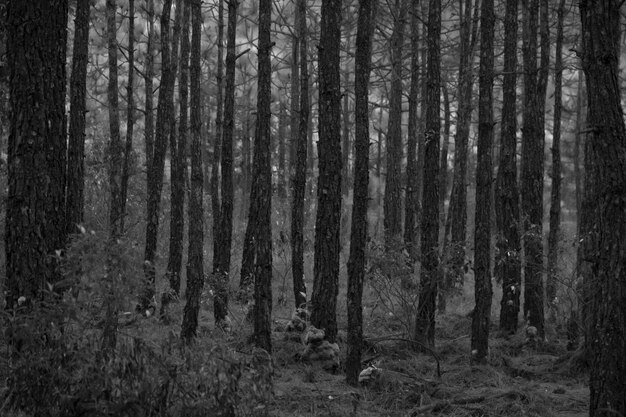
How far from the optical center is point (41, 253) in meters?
6.40

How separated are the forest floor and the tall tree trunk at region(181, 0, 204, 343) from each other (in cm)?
31

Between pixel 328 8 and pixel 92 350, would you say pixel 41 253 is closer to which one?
pixel 92 350

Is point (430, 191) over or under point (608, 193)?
over

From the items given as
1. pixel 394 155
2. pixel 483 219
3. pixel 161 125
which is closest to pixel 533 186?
pixel 483 219

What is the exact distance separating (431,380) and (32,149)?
5.13 metres

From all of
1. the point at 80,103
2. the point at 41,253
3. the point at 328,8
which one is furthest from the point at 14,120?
the point at 328,8

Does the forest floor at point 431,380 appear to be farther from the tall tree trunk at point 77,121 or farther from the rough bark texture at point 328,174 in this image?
the tall tree trunk at point 77,121

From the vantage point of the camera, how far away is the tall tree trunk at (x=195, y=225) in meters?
10.2

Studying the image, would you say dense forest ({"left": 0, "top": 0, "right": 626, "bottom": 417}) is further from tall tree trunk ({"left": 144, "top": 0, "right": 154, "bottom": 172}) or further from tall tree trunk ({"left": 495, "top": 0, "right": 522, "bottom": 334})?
tall tree trunk ({"left": 144, "top": 0, "right": 154, "bottom": 172})

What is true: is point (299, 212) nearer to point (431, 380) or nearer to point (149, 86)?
point (149, 86)

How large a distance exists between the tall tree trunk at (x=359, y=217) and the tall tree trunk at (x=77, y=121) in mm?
3638

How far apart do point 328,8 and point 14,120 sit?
14.5 feet

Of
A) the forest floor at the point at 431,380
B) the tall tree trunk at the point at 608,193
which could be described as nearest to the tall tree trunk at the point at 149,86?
the forest floor at the point at 431,380

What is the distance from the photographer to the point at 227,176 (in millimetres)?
13539
